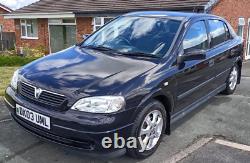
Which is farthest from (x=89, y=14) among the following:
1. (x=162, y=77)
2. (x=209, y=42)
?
(x=162, y=77)

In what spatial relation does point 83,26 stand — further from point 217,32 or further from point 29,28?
point 217,32

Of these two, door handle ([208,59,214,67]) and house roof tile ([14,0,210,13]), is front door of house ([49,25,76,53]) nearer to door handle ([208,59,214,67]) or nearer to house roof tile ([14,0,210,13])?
house roof tile ([14,0,210,13])

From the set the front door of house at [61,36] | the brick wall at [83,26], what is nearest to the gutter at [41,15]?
the brick wall at [83,26]

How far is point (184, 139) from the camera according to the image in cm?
425

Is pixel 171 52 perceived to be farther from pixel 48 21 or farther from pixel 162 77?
pixel 48 21

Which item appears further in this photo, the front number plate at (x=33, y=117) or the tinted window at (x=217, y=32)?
the tinted window at (x=217, y=32)

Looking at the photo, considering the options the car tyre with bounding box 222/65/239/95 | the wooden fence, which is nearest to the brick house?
the wooden fence

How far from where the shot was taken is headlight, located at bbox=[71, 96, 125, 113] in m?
3.11

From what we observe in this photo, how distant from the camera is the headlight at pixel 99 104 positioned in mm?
3107

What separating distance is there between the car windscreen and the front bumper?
117 centimetres

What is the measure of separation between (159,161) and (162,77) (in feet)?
3.27

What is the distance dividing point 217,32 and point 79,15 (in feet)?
39.5

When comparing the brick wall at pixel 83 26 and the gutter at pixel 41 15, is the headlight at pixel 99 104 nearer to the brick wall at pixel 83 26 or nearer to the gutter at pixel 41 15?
the brick wall at pixel 83 26

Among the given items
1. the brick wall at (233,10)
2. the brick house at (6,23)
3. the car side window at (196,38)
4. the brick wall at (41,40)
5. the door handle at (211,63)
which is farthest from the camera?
the brick house at (6,23)
